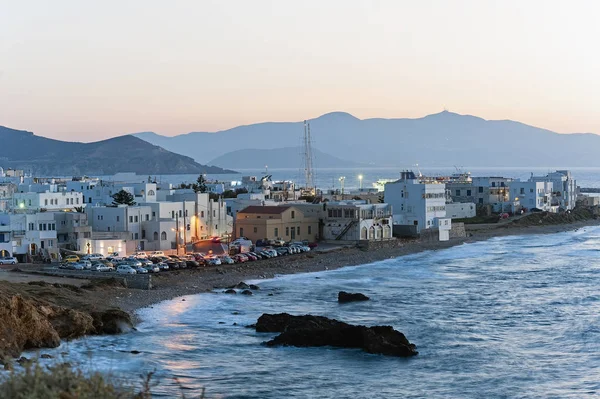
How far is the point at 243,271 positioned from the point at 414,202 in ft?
69.1

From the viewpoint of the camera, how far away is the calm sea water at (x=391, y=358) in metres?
18.6

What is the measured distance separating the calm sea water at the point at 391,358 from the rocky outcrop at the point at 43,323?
590mm

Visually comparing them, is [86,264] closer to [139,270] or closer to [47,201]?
[139,270]

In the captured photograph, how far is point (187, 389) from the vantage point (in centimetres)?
1766

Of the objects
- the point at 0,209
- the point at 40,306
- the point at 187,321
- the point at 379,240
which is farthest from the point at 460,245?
the point at 40,306

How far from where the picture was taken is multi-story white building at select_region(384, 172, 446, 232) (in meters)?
55.2

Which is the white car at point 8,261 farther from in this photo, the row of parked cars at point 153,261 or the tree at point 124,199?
the tree at point 124,199

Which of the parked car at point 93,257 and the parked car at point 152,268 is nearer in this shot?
Answer: the parked car at point 152,268

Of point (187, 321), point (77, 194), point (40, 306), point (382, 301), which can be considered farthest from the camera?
point (77, 194)

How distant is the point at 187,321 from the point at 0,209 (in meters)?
24.4

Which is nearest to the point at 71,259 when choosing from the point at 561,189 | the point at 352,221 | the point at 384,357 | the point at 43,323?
the point at 43,323

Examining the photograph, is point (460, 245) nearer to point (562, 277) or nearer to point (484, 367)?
point (562, 277)

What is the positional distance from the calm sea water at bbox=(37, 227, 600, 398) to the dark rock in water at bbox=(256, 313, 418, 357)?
39 cm

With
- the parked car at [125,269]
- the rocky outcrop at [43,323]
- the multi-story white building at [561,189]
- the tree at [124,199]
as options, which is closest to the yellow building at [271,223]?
the tree at [124,199]
